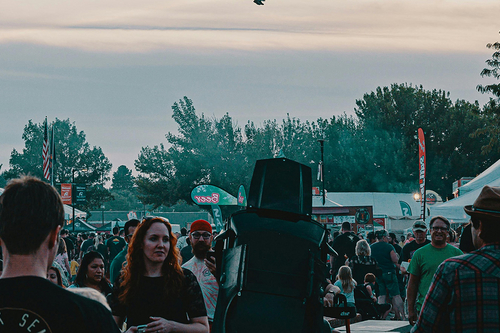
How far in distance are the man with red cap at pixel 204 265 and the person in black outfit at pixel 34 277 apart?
12.8 ft

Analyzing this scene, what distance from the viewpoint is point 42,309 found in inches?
78.0

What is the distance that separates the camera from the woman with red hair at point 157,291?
416 cm

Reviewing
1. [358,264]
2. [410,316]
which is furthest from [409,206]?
[410,316]

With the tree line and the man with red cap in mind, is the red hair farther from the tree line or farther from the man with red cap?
the tree line

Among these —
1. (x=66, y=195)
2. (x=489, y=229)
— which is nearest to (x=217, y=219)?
(x=489, y=229)

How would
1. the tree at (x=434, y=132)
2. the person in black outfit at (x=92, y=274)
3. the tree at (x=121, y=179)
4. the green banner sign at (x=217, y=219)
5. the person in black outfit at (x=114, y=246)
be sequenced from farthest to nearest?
1. the tree at (x=121, y=179)
2. the tree at (x=434, y=132)
3. the green banner sign at (x=217, y=219)
4. the person in black outfit at (x=114, y=246)
5. the person in black outfit at (x=92, y=274)

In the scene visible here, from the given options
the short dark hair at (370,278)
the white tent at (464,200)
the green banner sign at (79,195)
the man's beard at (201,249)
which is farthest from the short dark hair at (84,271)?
the green banner sign at (79,195)

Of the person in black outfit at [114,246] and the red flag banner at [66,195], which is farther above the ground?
the red flag banner at [66,195]

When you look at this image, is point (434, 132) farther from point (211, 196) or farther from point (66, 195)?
point (211, 196)

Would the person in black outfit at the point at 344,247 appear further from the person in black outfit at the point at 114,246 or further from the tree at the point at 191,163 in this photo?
the tree at the point at 191,163

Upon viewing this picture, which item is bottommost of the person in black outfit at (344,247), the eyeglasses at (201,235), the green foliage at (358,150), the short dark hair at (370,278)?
the short dark hair at (370,278)

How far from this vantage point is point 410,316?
6922 mm

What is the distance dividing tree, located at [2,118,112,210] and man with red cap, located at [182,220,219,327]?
8257 cm

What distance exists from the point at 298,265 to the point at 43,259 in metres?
3.17
